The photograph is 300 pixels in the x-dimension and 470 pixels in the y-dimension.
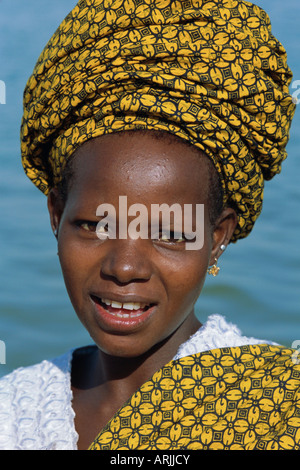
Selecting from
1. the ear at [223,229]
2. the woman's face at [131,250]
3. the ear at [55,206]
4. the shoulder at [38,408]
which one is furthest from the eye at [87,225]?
the shoulder at [38,408]

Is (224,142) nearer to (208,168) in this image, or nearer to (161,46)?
(208,168)

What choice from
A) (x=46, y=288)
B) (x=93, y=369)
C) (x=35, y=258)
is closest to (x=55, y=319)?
(x=46, y=288)

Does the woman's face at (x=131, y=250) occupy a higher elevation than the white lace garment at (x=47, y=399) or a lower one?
higher

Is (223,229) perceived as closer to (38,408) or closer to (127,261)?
(127,261)

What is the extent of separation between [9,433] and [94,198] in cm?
74

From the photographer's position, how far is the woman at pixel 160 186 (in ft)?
7.99

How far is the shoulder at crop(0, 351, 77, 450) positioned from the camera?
2.64m

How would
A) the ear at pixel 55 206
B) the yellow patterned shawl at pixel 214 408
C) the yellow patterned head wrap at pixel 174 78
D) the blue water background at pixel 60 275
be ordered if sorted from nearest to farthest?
the yellow patterned shawl at pixel 214 408, the yellow patterned head wrap at pixel 174 78, the ear at pixel 55 206, the blue water background at pixel 60 275

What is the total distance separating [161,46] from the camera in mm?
2496

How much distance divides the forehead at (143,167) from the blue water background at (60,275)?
2.36 meters

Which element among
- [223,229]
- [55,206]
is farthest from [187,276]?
[55,206]

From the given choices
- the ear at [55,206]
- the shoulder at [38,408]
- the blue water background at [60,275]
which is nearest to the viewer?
the shoulder at [38,408]

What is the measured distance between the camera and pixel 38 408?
108 inches

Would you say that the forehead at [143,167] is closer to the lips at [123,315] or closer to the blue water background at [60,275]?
the lips at [123,315]
